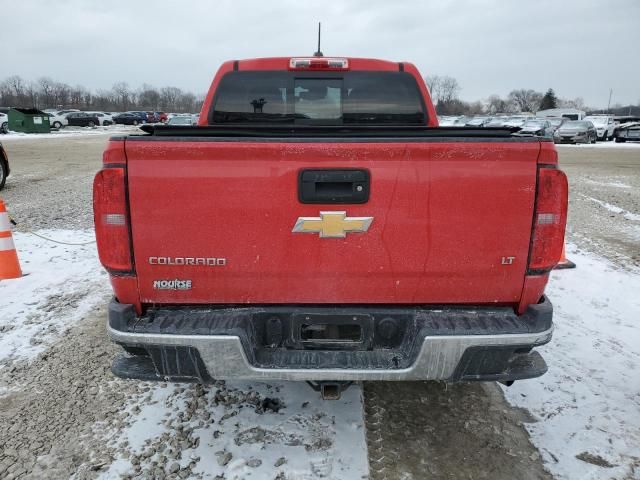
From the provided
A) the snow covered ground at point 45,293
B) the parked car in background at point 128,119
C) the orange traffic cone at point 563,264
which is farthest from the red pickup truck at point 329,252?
the parked car in background at point 128,119

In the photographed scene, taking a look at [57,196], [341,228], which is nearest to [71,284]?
[341,228]

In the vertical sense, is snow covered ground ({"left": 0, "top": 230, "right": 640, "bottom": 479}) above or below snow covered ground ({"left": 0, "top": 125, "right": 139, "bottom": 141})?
below

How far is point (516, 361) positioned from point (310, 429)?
1261 mm

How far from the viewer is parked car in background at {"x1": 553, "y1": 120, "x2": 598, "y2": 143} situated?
2881cm

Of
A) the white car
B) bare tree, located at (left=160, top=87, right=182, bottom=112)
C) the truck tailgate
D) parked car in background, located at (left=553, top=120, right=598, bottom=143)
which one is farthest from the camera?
bare tree, located at (left=160, top=87, right=182, bottom=112)

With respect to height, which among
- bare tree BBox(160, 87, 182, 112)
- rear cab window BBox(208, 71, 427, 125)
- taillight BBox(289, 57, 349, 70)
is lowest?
rear cab window BBox(208, 71, 427, 125)

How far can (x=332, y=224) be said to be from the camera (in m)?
2.25

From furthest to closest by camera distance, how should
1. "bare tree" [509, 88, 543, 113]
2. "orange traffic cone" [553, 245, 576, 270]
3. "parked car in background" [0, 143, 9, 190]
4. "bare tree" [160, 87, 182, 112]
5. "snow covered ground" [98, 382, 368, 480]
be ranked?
"bare tree" [509, 88, 543, 113] → "bare tree" [160, 87, 182, 112] → "parked car in background" [0, 143, 9, 190] → "orange traffic cone" [553, 245, 576, 270] → "snow covered ground" [98, 382, 368, 480]

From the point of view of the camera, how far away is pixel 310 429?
2.84 metres

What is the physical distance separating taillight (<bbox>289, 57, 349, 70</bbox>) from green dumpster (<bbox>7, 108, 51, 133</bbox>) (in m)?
37.4

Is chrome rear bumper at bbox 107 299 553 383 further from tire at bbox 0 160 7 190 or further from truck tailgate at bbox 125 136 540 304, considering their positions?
tire at bbox 0 160 7 190

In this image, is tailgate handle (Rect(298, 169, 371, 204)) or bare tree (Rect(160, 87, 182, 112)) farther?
bare tree (Rect(160, 87, 182, 112))

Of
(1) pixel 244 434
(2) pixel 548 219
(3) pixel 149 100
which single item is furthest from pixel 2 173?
(3) pixel 149 100

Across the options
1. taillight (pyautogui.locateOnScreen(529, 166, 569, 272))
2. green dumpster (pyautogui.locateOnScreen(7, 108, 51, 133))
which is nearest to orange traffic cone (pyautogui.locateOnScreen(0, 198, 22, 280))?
taillight (pyautogui.locateOnScreen(529, 166, 569, 272))
